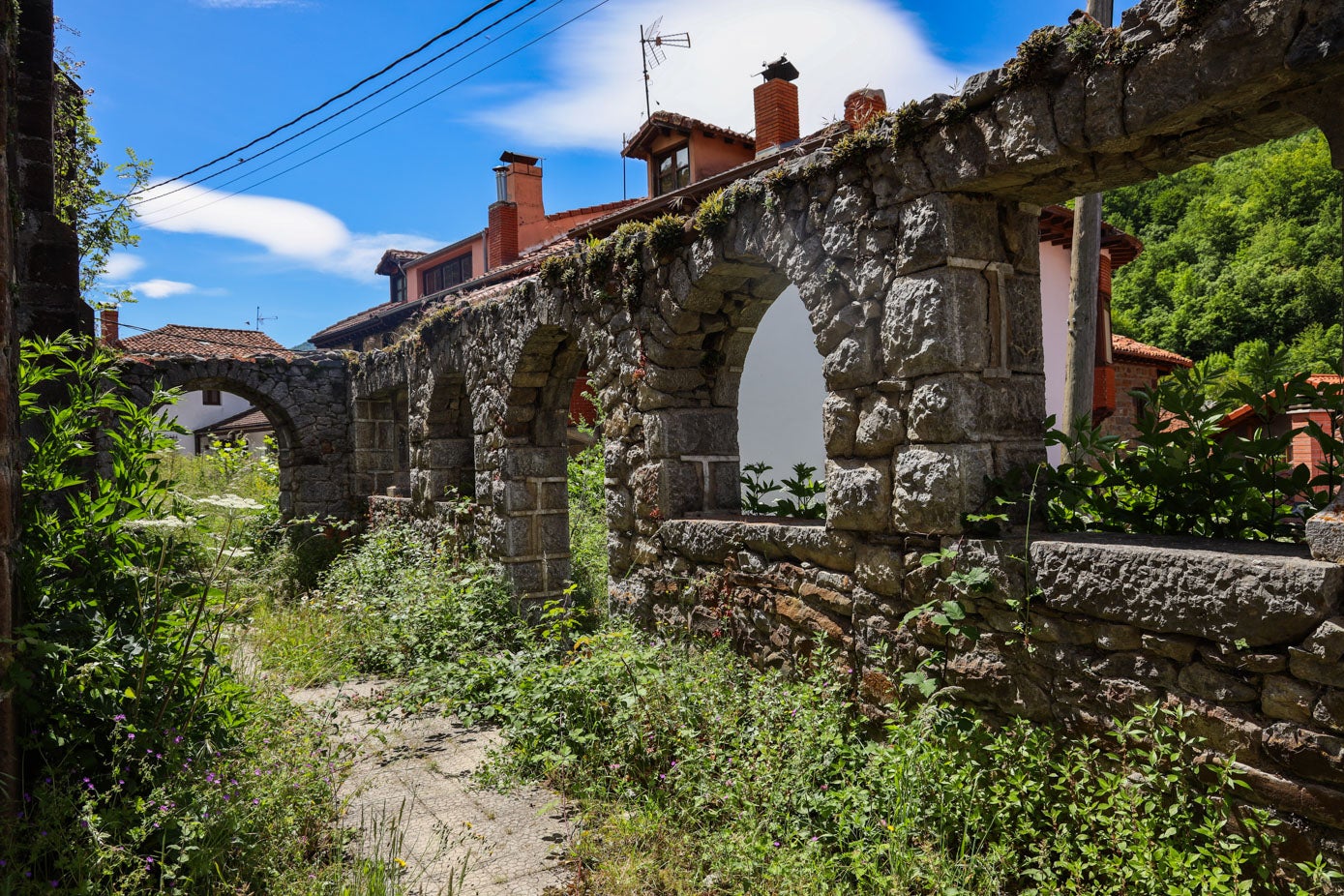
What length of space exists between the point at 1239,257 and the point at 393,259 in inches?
944

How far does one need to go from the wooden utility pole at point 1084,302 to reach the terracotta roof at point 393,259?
804 inches

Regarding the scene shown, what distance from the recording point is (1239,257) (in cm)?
2444

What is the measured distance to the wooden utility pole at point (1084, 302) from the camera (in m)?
6.40

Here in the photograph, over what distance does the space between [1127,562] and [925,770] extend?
1.01 metres

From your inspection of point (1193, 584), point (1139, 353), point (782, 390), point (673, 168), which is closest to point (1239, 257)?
point (1139, 353)

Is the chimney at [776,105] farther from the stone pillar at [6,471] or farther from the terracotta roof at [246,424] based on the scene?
the terracotta roof at [246,424]

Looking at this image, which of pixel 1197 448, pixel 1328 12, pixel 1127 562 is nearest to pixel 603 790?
pixel 1127 562

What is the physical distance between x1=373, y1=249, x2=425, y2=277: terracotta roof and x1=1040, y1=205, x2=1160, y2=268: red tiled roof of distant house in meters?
17.6

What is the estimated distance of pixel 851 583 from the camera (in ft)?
12.5

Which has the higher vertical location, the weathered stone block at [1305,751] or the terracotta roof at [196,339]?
the terracotta roof at [196,339]

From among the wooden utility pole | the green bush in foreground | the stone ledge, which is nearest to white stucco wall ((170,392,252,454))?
the wooden utility pole

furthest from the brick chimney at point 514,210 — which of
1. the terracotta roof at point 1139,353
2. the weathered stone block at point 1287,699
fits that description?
the weathered stone block at point 1287,699

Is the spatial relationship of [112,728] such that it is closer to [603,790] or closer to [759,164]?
[603,790]

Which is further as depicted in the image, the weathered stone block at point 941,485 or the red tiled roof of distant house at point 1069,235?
the red tiled roof of distant house at point 1069,235
